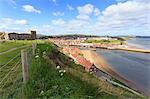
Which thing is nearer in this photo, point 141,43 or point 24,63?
point 24,63

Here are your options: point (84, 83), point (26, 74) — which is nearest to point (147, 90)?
point (84, 83)

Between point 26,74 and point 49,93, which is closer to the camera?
point 49,93

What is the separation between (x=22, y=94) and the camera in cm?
459

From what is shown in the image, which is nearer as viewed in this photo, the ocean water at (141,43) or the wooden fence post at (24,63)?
the wooden fence post at (24,63)

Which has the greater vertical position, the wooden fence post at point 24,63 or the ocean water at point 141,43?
the wooden fence post at point 24,63

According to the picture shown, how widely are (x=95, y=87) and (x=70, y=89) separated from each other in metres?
0.80

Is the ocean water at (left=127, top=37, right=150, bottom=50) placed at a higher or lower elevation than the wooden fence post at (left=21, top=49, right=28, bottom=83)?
lower

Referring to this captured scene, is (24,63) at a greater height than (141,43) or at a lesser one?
greater

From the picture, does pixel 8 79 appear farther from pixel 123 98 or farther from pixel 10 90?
pixel 123 98

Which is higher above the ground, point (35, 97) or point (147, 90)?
point (35, 97)

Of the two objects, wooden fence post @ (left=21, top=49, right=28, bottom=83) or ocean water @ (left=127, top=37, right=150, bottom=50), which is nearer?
wooden fence post @ (left=21, top=49, right=28, bottom=83)

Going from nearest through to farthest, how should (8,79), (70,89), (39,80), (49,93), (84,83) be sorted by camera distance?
(49,93)
(70,89)
(39,80)
(84,83)
(8,79)

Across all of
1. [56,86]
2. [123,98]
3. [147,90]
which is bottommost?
[147,90]

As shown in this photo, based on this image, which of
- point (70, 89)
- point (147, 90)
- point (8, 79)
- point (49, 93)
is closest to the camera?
point (49, 93)
